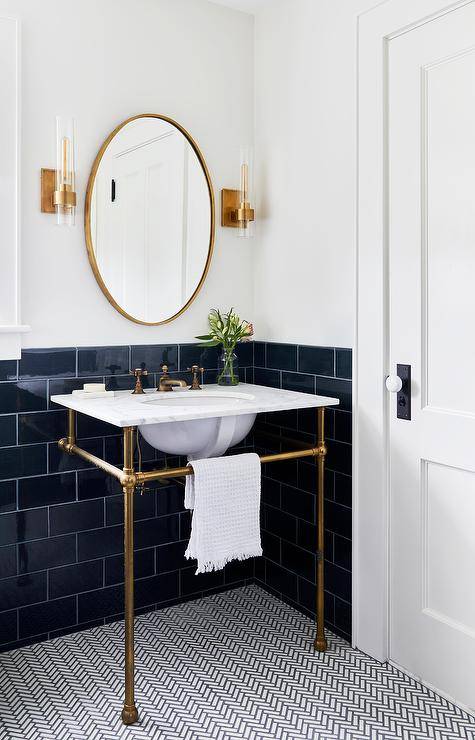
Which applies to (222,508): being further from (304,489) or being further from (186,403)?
(304,489)

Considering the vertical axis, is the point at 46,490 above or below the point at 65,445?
below

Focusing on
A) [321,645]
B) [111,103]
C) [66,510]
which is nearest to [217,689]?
[321,645]

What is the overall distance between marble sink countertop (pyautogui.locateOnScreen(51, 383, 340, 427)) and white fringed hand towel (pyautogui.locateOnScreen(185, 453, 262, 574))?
16 centimetres

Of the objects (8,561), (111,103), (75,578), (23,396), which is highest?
(111,103)

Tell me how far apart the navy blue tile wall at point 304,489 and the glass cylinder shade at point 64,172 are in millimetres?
973

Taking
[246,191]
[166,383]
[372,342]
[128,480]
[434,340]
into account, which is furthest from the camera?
[246,191]

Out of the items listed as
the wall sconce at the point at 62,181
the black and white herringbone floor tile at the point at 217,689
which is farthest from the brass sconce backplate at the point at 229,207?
the black and white herringbone floor tile at the point at 217,689

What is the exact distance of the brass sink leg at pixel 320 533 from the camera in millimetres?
2213

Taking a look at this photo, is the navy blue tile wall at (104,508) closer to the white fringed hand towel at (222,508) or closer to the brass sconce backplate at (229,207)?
the white fringed hand towel at (222,508)

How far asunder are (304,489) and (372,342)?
702 millimetres

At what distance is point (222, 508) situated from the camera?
2.02m

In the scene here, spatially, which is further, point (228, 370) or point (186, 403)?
point (228, 370)

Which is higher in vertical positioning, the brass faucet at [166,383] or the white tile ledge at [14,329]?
the white tile ledge at [14,329]

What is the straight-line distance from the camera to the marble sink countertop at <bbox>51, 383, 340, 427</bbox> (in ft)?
6.18
